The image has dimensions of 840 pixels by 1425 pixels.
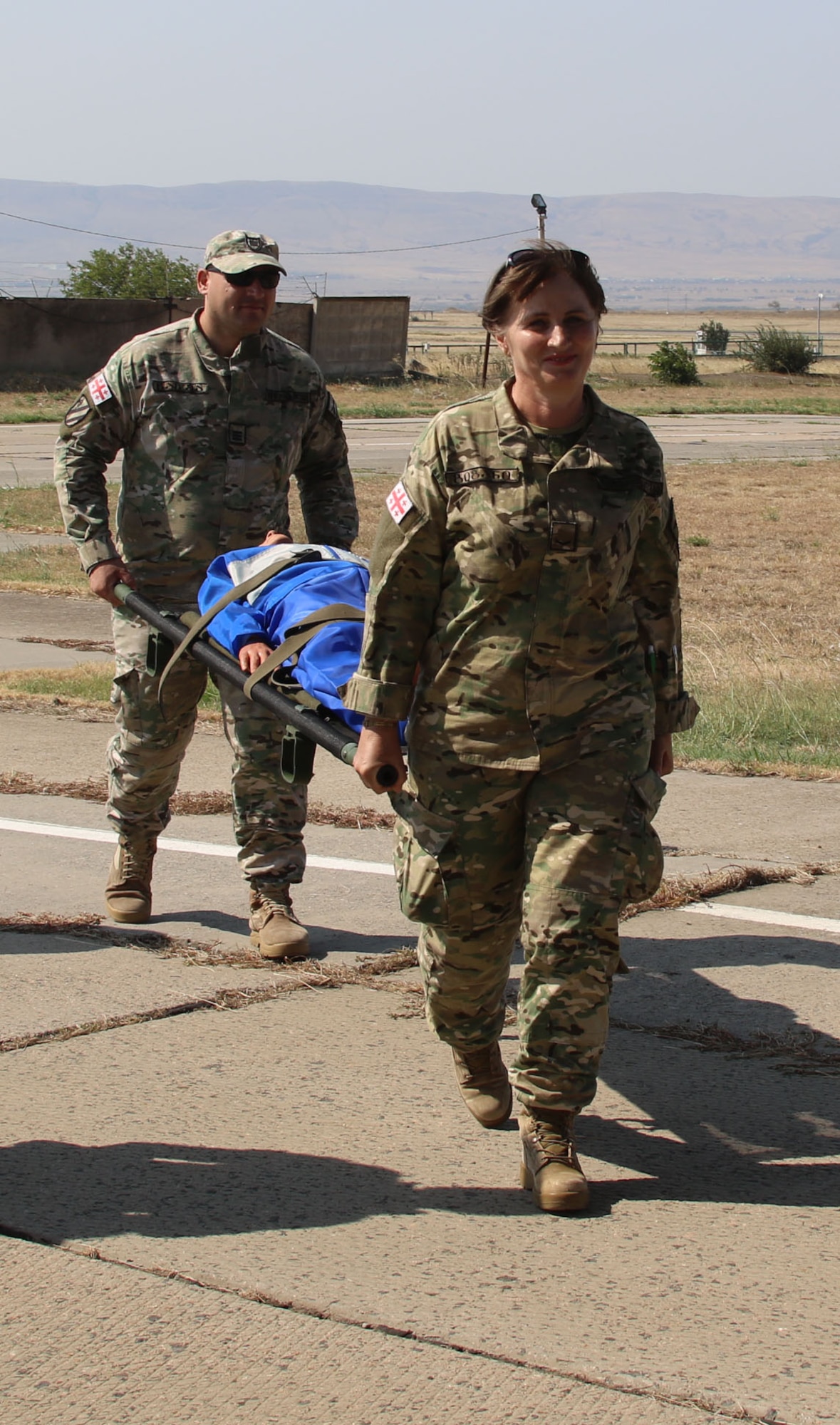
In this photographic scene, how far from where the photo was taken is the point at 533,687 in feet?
12.2

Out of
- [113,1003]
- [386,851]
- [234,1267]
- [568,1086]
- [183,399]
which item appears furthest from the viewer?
[386,851]

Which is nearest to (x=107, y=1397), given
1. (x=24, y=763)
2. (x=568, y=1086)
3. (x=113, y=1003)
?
(x=568, y=1086)

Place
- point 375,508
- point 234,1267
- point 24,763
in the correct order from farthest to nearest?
point 375,508 < point 24,763 < point 234,1267

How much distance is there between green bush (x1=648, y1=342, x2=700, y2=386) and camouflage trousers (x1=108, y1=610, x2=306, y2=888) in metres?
46.8

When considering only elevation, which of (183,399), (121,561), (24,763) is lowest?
(24,763)

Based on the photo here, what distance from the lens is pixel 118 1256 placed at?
10.8 feet

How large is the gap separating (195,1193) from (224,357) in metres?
3.05

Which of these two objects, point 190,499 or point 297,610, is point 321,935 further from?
point 190,499

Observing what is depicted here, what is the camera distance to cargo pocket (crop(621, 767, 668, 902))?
12.3 feet

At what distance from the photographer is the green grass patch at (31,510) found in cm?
1817

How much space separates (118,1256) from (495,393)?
6.48 feet

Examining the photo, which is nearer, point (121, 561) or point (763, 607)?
point (121, 561)

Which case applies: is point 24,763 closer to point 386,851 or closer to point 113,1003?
point 386,851

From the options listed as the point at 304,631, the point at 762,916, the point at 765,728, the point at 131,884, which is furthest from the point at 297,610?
the point at 765,728
